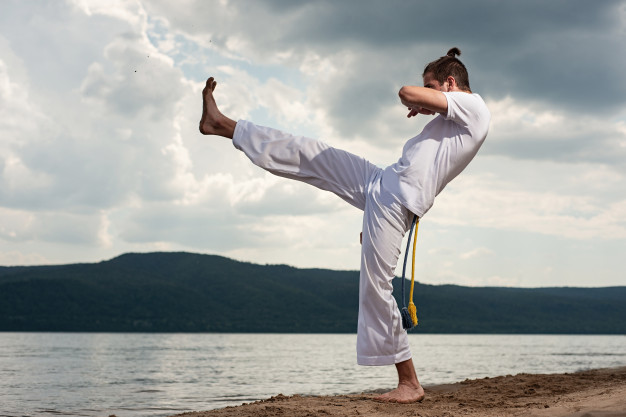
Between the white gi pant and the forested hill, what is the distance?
100733 millimetres

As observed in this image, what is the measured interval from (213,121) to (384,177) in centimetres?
139

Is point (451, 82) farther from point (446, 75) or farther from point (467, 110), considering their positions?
point (467, 110)

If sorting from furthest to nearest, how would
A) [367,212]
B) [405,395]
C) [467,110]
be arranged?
[405,395], [367,212], [467,110]

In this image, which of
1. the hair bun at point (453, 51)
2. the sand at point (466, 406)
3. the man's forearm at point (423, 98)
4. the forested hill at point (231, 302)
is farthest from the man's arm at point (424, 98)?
the forested hill at point (231, 302)

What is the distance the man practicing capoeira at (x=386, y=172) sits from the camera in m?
4.39

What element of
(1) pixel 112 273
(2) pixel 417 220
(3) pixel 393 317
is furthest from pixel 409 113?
(1) pixel 112 273

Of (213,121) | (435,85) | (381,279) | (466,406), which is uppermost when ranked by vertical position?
(435,85)

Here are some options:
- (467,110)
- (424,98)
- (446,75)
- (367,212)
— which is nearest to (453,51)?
(446,75)

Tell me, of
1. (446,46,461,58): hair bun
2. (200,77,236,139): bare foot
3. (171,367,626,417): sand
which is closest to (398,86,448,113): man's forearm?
(446,46,461,58): hair bun

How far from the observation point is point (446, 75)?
14.9 feet

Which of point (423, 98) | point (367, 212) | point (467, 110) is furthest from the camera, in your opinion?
point (367, 212)

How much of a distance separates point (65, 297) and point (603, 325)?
10797cm

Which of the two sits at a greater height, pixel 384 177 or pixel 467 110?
pixel 467 110

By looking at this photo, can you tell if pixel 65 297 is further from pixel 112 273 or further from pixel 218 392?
pixel 218 392
